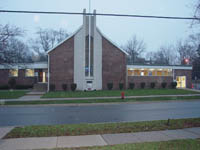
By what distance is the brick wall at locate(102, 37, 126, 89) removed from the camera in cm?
2798

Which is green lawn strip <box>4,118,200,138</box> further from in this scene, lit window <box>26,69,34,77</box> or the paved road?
lit window <box>26,69,34,77</box>

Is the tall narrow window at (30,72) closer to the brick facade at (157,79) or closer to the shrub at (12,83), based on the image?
the shrub at (12,83)

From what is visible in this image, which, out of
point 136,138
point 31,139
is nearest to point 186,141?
point 136,138

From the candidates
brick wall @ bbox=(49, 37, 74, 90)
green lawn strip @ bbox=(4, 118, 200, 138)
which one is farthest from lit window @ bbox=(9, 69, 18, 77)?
green lawn strip @ bbox=(4, 118, 200, 138)

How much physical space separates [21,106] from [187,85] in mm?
29838

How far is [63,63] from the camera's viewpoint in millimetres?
27062

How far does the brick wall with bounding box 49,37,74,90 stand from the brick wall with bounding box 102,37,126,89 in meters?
4.99

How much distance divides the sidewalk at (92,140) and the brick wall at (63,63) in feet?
68.6

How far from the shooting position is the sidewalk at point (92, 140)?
5656 mm

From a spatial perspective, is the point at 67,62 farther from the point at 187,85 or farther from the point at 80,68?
the point at 187,85

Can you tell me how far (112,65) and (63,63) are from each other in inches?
303

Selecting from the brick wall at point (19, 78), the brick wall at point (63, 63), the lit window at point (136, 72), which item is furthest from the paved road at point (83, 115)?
the brick wall at point (19, 78)

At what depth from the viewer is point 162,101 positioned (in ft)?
58.5

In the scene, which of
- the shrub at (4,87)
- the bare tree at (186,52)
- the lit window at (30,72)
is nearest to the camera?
the shrub at (4,87)
